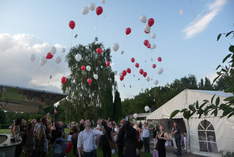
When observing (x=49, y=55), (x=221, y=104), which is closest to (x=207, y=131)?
(x=49, y=55)

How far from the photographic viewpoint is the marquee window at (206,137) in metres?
9.31

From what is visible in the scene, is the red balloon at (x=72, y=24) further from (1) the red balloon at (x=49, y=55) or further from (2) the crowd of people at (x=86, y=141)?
(2) the crowd of people at (x=86, y=141)

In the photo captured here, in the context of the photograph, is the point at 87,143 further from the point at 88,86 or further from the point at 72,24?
the point at 88,86

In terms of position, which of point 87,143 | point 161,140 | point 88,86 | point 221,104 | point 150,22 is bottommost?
point 161,140

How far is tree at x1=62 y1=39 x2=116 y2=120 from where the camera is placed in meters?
21.9

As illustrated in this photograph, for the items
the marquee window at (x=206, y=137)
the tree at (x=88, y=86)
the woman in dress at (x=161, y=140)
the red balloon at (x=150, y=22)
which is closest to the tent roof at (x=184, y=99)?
the marquee window at (x=206, y=137)

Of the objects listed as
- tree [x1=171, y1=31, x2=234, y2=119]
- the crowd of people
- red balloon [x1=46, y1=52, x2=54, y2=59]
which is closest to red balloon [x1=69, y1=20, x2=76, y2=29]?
red balloon [x1=46, y1=52, x2=54, y2=59]

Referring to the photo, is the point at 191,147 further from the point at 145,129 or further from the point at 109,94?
the point at 109,94

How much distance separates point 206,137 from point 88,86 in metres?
14.4

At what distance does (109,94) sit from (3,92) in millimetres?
17243

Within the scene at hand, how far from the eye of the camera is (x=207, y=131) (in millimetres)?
9469

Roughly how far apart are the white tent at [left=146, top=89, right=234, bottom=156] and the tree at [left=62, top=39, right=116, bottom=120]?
11896 mm

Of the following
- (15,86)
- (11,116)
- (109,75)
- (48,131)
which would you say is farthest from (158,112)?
(11,116)

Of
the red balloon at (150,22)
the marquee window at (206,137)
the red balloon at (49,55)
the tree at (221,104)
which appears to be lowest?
the marquee window at (206,137)
